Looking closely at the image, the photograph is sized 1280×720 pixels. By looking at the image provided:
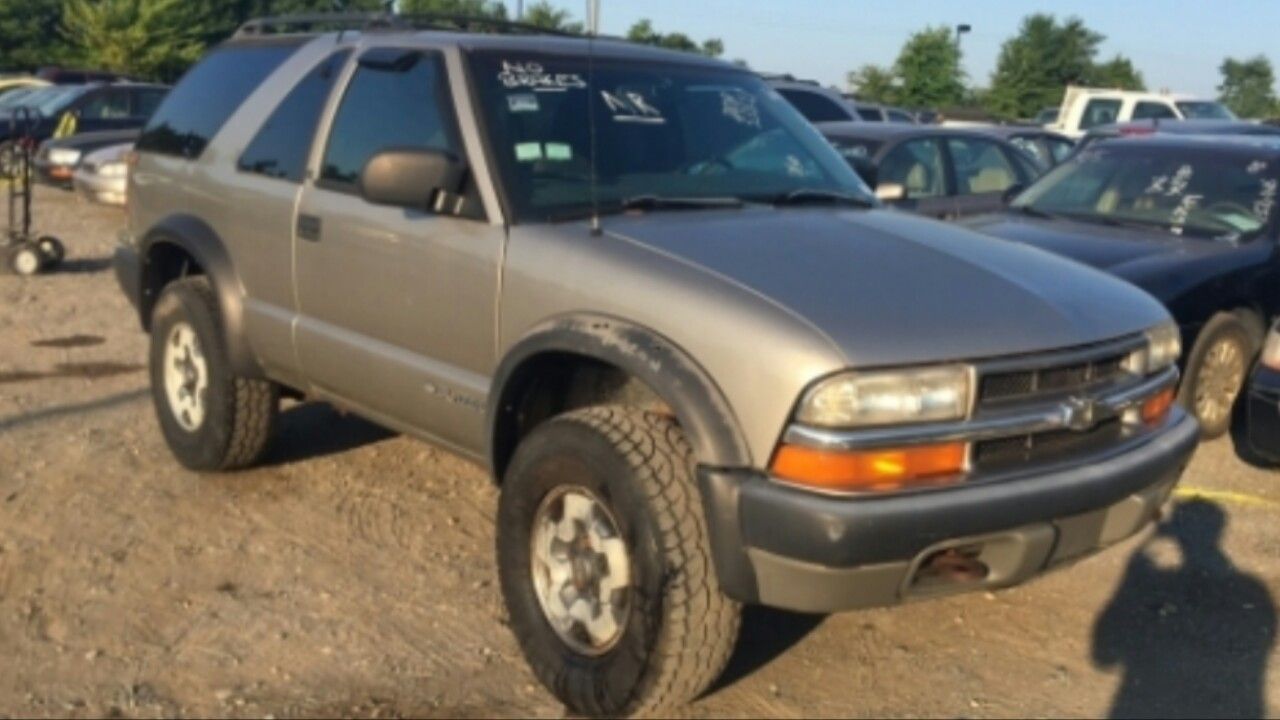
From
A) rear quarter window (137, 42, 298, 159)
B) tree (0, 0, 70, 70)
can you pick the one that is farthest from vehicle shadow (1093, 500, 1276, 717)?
tree (0, 0, 70, 70)

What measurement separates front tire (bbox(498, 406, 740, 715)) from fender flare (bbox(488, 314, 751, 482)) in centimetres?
14

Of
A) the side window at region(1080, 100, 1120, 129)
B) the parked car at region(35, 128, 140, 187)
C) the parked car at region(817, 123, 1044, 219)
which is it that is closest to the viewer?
the parked car at region(817, 123, 1044, 219)

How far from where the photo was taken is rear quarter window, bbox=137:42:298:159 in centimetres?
635

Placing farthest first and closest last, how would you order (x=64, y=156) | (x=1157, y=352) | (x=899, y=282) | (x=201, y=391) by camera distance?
(x=64, y=156), (x=201, y=391), (x=1157, y=352), (x=899, y=282)

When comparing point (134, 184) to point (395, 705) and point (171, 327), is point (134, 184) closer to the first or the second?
point (171, 327)

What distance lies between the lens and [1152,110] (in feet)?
76.6

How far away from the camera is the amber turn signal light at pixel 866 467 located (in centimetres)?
377

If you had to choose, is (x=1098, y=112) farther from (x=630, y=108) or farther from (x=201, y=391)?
(x=630, y=108)

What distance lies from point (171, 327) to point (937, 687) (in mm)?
3587

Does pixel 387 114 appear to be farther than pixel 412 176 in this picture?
Yes

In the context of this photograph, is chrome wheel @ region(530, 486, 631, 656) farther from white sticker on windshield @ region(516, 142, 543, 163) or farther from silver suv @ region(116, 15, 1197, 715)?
white sticker on windshield @ region(516, 142, 543, 163)

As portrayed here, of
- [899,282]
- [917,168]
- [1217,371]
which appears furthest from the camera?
[917,168]

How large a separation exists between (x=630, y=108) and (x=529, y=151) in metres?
0.46

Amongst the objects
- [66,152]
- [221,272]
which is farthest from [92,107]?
[221,272]
